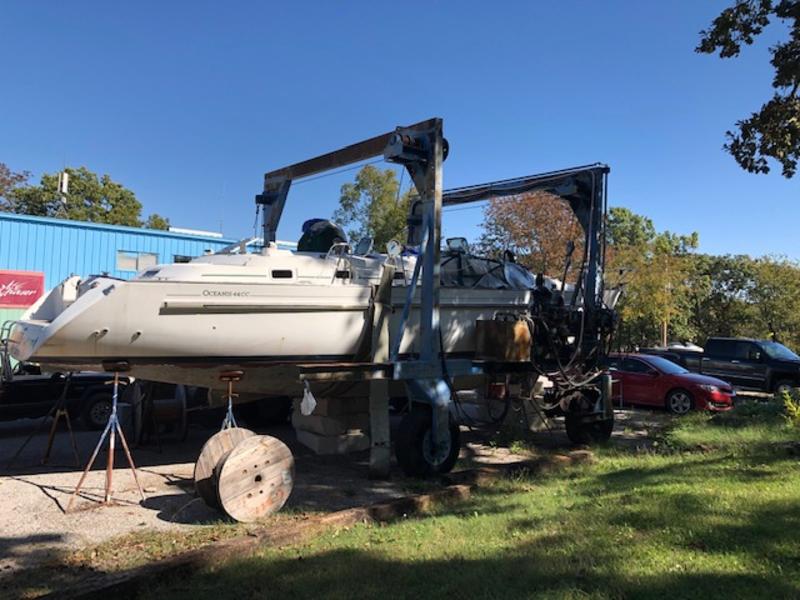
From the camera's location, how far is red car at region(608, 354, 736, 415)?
15125mm

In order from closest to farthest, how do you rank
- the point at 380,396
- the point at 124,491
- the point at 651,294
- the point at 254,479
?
the point at 254,479, the point at 124,491, the point at 380,396, the point at 651,294

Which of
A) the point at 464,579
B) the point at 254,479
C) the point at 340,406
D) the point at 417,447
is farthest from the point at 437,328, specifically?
the point at 464,579

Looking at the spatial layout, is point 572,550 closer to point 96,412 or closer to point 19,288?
point 96,412

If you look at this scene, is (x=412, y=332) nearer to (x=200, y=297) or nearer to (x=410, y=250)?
(x=410, y=250)

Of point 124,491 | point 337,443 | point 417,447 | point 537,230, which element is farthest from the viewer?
point 537,230

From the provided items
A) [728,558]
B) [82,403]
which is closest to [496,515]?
[728,558]

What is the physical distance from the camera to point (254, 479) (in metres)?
5.96

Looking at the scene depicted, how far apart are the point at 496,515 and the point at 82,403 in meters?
8.25

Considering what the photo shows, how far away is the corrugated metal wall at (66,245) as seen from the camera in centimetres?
1750

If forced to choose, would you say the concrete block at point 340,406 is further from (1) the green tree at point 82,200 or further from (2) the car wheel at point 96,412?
(1) the green tree at point 82,200

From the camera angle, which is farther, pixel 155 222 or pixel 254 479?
pixel 155 222

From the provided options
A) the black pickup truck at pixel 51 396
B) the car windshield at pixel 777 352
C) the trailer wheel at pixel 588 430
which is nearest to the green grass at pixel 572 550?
the trailer wheel at pixel 588 430

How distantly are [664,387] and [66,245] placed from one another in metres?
16.6

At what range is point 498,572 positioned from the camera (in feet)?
13.0
